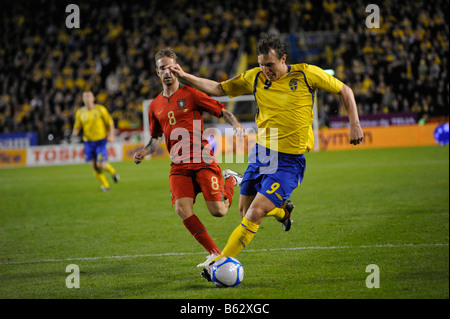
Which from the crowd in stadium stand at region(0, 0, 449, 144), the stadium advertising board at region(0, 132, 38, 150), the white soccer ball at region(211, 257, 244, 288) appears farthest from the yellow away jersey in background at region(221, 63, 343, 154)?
the stadium advertising board at region(0, 132, 38, 150)

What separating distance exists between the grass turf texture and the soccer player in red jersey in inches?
26.2

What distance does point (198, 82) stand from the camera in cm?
595

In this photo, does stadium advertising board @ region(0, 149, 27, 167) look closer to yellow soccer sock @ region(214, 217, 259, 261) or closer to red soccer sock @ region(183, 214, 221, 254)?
red soccer sock @ region(183, 214, 221, 254)

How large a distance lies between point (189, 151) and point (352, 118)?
198 cm

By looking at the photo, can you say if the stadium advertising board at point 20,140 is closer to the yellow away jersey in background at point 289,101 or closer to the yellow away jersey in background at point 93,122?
the yellow away jersey in background at point 93,122

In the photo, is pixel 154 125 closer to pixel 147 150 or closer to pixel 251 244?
pixel 147 150

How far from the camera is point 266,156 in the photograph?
602 cm

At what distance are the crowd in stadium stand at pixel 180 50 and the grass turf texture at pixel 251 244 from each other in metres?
13.2

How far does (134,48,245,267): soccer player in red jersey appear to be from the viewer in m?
6.44

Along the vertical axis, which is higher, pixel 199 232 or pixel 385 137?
pixel 385 137

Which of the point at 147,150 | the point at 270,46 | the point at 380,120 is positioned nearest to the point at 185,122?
the point at 147,150

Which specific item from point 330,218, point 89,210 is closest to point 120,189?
point 89,210

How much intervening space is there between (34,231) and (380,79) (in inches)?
864

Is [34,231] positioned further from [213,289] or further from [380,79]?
[380,79]
